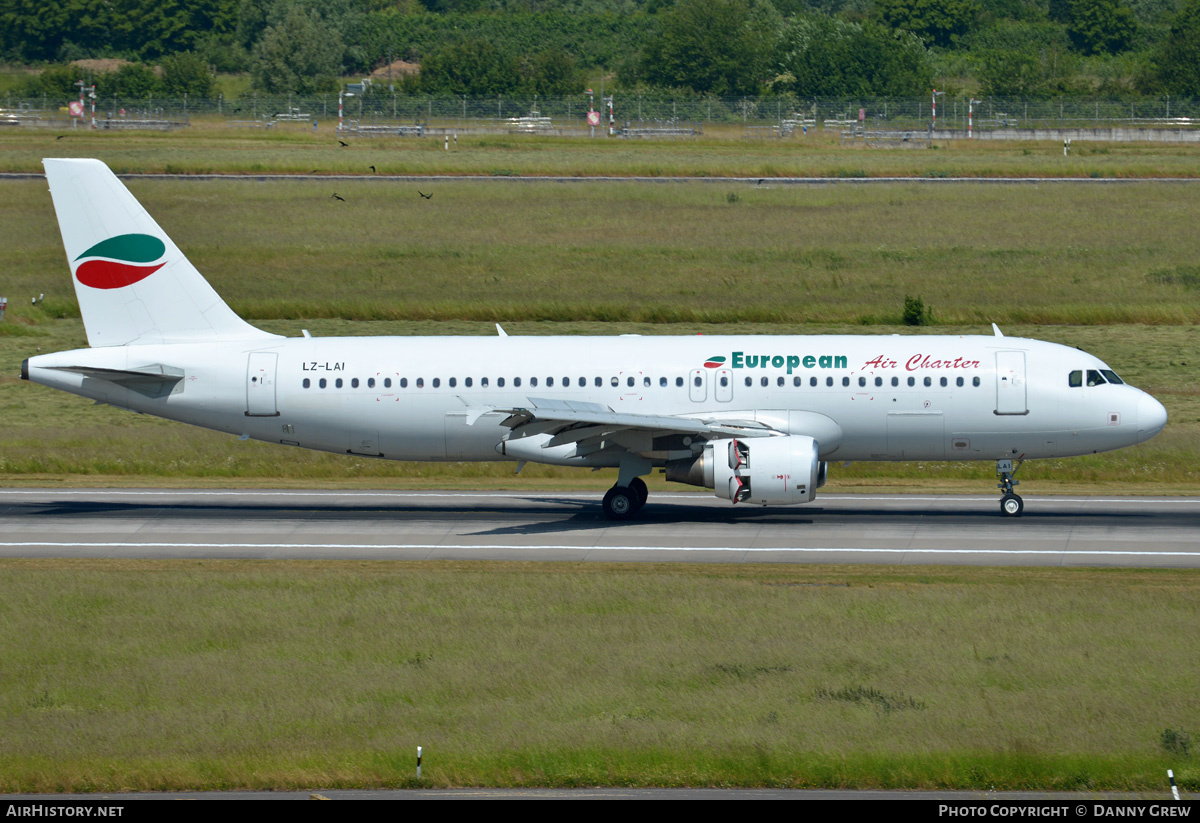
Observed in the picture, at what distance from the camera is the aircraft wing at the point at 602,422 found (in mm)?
37375

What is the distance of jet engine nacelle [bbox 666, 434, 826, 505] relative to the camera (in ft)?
121

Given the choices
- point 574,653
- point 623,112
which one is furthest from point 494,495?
point 623,112

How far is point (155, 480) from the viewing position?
4684 cm

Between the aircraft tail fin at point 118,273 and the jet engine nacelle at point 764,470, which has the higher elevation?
the aircraft tail fin at point 118,273

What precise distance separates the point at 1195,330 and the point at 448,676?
52.6 meters

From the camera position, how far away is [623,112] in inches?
6722

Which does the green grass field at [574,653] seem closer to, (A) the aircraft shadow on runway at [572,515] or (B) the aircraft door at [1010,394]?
(A) the aircraft shadow on runway at [572,515]

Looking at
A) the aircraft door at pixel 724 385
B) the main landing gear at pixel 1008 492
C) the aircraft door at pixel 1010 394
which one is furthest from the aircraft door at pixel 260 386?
the main landing gear at pixel 1008 492

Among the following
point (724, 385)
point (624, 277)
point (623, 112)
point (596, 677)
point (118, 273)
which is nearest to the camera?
point (596, 677)

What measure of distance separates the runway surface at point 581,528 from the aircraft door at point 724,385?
11.2ft

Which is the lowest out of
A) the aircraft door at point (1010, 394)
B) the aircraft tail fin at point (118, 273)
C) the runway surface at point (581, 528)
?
the runway surface at point (581, 528)

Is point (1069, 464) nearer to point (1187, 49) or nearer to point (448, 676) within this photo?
point (448, 676)

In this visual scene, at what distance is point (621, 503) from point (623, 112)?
136m

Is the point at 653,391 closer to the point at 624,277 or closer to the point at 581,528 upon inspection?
the point at 581,528
